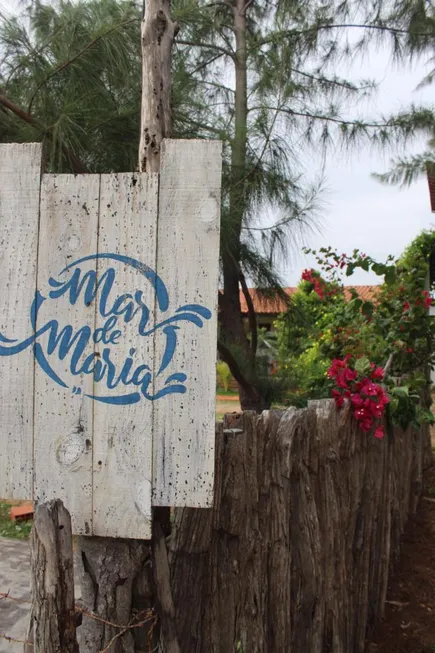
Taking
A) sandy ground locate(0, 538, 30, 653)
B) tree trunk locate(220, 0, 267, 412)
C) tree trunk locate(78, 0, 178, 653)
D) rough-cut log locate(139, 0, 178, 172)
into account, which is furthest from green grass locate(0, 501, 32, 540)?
rough-cut log locate(139, 0, 178, 172)

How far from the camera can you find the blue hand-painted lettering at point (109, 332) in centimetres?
117

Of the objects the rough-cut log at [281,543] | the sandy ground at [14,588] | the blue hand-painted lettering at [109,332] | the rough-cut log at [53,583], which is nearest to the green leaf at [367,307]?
the rough-cut log at [281,543]

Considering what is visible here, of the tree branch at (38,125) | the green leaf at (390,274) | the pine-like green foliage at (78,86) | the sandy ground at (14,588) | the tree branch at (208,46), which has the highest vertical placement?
the tree branch at (208,46)

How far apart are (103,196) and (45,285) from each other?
0.71 feet

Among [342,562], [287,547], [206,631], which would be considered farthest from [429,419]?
[206,631]

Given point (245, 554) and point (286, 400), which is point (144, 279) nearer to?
point (245, 554)

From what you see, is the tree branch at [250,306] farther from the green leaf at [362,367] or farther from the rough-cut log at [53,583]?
the rough-cut log at [53,583]

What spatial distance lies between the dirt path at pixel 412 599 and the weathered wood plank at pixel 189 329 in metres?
1.86

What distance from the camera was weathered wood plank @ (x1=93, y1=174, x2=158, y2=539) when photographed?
1175 mm

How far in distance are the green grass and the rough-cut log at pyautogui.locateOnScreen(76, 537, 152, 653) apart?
3.45 m

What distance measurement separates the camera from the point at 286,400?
4203 millimetres

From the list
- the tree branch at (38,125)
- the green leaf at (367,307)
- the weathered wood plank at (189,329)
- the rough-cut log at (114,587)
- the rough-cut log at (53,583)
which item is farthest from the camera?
the green leaf at (367,307)

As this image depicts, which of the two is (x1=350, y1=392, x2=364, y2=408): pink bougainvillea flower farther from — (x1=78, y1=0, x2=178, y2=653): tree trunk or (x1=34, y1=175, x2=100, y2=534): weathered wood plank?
(x1=34, y1=175, x2=100, y2=534): weathered wood plank

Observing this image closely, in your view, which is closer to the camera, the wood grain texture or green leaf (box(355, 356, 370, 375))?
the wood grain texture
